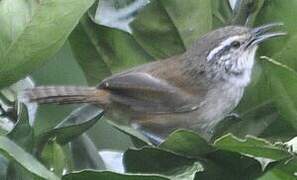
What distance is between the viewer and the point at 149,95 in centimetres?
261

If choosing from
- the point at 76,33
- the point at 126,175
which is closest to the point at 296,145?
the point at 126,175

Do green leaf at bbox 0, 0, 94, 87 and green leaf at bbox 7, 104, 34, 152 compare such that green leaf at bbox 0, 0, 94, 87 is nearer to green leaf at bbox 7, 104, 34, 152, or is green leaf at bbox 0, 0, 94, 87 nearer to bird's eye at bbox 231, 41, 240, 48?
green leaf at bbox 7, 104, 34, 152

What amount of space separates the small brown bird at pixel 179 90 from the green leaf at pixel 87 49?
0.23ft

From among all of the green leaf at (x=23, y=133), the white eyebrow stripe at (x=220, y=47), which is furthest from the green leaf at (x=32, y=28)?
the white eyebrow stripe at (x=220, y=47)

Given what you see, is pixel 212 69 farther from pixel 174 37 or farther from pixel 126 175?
pixel 126 175

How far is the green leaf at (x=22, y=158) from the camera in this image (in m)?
1.56

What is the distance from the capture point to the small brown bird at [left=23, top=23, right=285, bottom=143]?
7.91ft

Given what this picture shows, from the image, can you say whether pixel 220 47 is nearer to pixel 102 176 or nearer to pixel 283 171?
pixel 283 171

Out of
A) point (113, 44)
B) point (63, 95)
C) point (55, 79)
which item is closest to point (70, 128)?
point (113, 44)

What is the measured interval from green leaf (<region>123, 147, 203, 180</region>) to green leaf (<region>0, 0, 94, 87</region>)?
31cm

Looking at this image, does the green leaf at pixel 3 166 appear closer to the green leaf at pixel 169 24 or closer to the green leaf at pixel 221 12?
the green leaf at pixel 169 24

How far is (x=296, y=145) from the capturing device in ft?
5.71

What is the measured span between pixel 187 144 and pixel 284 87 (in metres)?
0.25

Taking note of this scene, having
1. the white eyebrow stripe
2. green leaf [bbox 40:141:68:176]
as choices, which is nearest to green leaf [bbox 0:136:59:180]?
green leaf [bbox 40:141:68:176]
